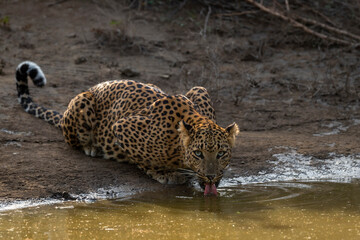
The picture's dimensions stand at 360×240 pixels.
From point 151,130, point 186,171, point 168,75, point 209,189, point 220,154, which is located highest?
point 168,75

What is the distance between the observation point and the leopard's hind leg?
782cm

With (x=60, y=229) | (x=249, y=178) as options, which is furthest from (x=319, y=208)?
(x=60, y=229)

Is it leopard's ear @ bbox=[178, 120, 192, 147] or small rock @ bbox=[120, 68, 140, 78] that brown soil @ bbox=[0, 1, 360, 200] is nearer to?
small rock @ bbox=[120, 68, 140, 78]

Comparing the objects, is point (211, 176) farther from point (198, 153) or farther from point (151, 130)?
point (151, 130)

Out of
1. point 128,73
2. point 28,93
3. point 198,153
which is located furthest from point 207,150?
point 128,73

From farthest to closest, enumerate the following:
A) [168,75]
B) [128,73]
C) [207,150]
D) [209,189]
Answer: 1. [168,75]
2. [128,73]
3. [209,189]
4. [207,150]

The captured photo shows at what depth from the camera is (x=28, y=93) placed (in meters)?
8.92

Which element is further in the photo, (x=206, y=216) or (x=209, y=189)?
(x=209, y=189)

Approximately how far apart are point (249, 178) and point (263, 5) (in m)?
6.03

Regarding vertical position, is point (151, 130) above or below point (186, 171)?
above

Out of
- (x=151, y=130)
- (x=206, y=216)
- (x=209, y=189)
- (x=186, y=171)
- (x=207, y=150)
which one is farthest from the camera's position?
(x=151, y=130)

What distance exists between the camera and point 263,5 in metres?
12.7

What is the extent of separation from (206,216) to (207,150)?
0.72 m

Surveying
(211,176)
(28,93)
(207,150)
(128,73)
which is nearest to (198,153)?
(207,150)
